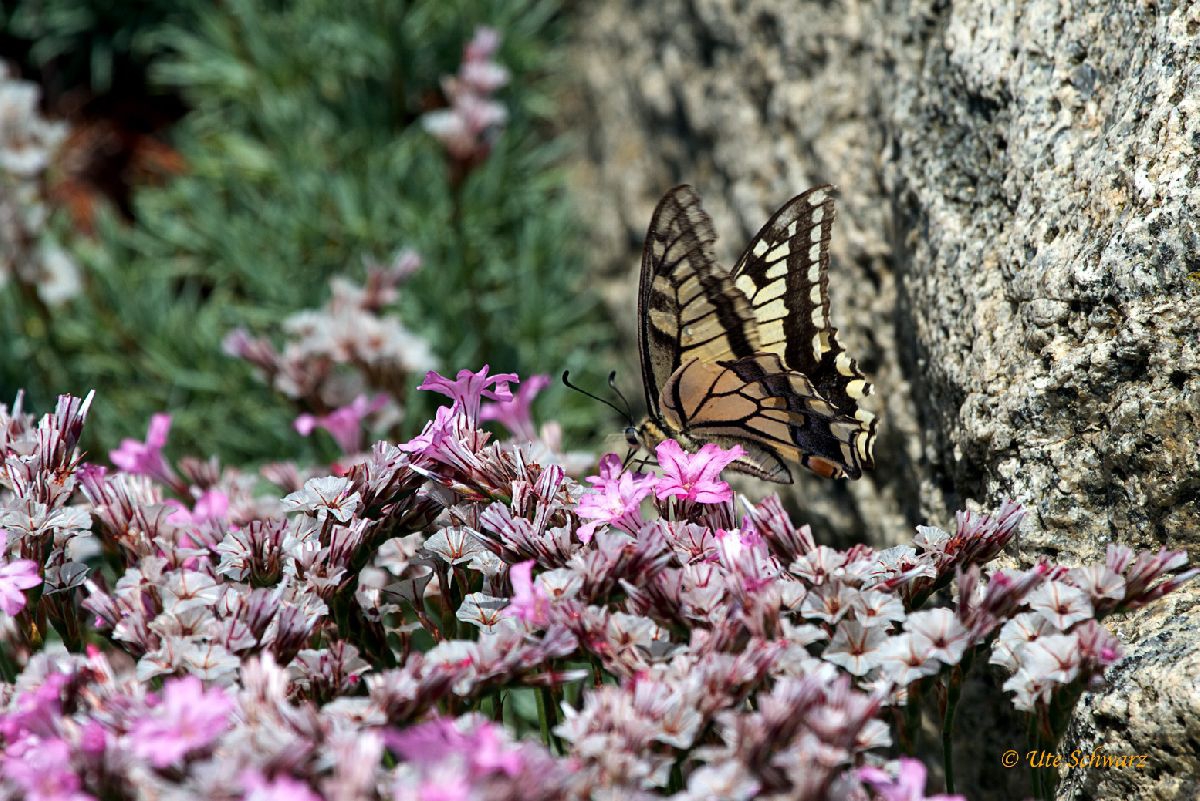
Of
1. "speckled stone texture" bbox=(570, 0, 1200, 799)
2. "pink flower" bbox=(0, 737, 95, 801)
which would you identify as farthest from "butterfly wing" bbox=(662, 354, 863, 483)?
"pink flower" bbox=(0, 737, 95, 801)

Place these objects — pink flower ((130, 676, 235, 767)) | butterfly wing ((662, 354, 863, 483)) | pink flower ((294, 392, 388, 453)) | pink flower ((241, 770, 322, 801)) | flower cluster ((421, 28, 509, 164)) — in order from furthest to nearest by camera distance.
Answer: flower cluster ((421, 28, 509, 164)) → pink flower ((294, 392, 388, 453)) → butterfly wing ((662, 354, 863, 483)) → pink flower ((130, 676, 235, 767)) → pink flower ((241, 770, 322, 801))

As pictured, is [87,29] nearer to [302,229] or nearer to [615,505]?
[302,229]

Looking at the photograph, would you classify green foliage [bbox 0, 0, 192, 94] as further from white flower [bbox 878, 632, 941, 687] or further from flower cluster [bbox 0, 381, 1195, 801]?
white flower [bbox 878, 632, 941, 687]

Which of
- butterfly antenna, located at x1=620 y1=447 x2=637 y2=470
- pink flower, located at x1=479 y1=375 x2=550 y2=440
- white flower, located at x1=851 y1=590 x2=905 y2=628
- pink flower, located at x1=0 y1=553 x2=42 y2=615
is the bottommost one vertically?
white flower, located at x1=851 y1=590 x2=905 y2=628

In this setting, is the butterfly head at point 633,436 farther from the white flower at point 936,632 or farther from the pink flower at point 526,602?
the white flower at point 936,632

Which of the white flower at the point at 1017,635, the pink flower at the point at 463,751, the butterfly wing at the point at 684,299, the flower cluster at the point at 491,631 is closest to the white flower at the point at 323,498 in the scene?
the flower cluster at the point at 491,631

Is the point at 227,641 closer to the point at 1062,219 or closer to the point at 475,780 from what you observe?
the point at 475,780

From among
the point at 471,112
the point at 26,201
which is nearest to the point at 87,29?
the point at 26,201
